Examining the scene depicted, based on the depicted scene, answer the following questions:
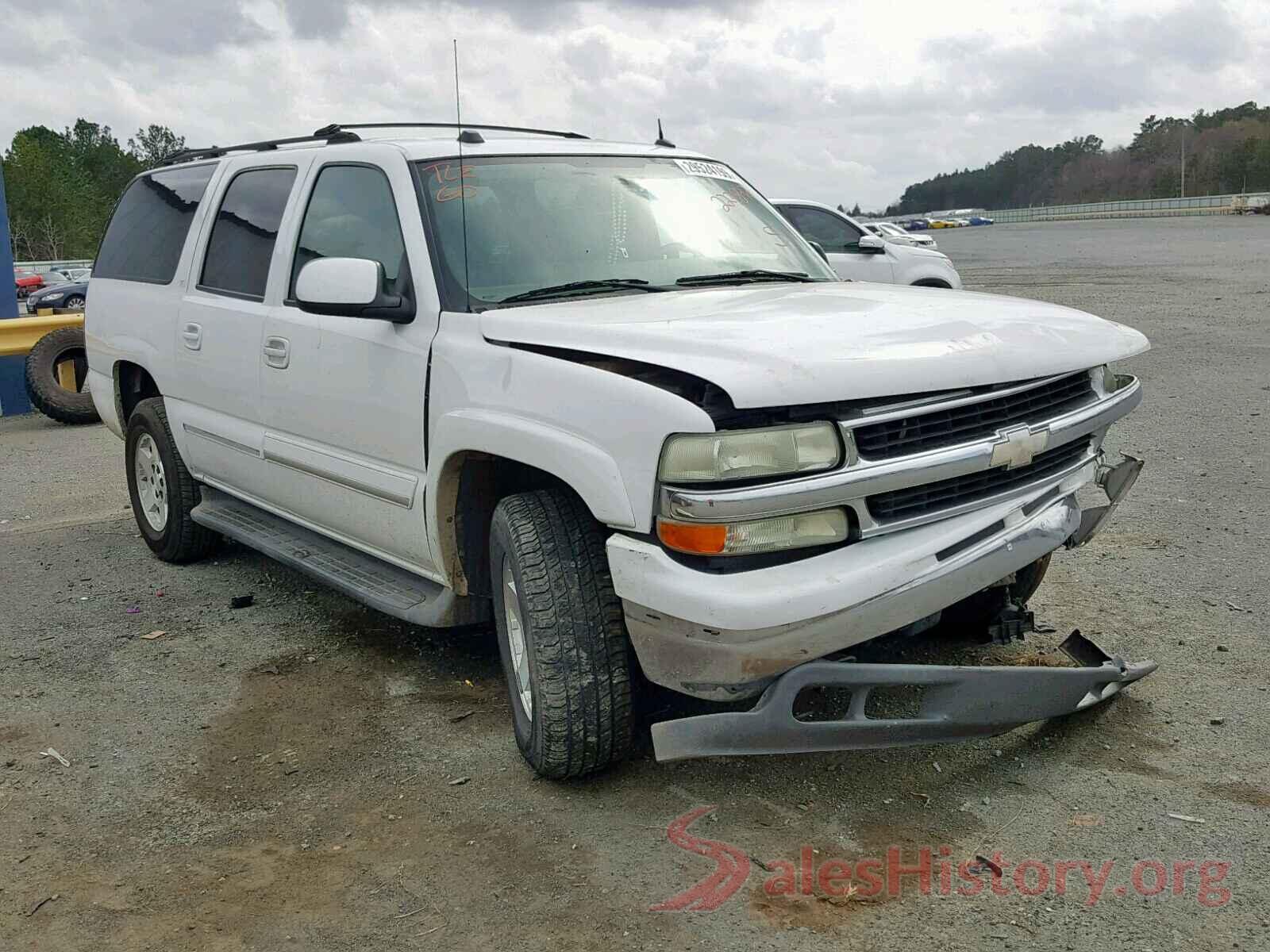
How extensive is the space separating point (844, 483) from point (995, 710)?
0.86m

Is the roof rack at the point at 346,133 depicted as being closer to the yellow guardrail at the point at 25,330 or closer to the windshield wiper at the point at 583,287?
the windshield wiper at the point at 583,287

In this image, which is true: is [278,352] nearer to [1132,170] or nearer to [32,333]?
[32,333]

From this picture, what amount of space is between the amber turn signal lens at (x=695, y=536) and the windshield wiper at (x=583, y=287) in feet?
4.02

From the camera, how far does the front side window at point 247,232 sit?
5.20m

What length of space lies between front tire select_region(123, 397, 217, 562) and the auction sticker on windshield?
2.78 m

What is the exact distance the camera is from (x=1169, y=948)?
284cm

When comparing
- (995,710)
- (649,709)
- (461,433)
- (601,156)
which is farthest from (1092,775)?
(601,156)

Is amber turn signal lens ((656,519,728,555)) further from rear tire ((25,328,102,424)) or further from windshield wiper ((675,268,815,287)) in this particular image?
rear tire ((25,328,102,424))

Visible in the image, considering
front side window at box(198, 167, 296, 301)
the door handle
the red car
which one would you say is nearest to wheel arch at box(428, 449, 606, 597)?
the door handle

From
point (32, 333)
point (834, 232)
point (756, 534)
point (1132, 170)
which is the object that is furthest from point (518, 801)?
point (1132, 170)

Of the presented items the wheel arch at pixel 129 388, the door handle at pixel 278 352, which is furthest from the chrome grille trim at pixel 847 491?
the wheel arch at pixel 129 388

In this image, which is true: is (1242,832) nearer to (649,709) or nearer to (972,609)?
(972,609)

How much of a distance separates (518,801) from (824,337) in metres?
1.57

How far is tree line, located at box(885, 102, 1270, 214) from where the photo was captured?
4500 inches
